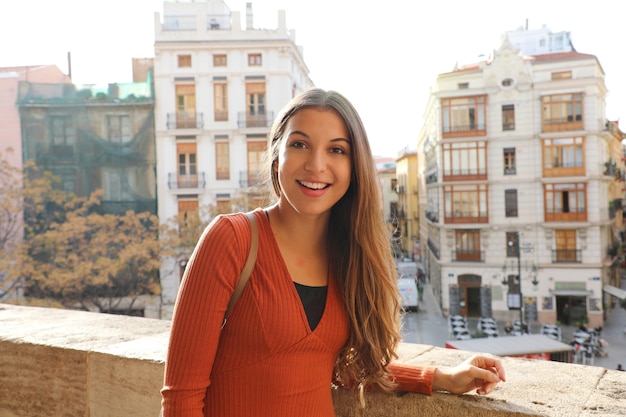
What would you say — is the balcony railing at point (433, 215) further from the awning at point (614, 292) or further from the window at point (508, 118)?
the awning at point (614, 292)

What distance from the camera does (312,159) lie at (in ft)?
2.24

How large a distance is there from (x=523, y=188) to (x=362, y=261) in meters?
12.0

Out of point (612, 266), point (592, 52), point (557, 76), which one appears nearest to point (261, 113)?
point (557, 76)

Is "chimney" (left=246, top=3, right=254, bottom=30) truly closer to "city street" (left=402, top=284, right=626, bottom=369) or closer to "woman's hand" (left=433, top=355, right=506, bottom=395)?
"city street" (left=402, top=284, right=626, bottom=369)

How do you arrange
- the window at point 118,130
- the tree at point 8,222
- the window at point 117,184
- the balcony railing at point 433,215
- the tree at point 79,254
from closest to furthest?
the tree at point 79,254, the tree at point 8,222, the window at point 118,130, the window at point 117,184, the balcony railing at point 433,215

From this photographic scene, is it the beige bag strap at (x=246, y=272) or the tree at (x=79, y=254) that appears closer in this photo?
the beige bag strap at (x=246, y=272)

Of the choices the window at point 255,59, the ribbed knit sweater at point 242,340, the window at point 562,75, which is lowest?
the ribbed knit sweater at point 242,340

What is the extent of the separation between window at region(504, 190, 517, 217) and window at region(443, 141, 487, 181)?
23.8 inches

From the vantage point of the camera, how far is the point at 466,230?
12203mm

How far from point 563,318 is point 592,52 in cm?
529

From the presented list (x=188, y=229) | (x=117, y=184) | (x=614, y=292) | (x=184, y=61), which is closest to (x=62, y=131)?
(x=117, y=184)

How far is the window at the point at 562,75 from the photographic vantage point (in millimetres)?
11179

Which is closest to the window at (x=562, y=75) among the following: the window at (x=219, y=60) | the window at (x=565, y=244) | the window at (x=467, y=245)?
the window at (x=565, y=244)

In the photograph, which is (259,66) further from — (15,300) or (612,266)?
(612,266)
